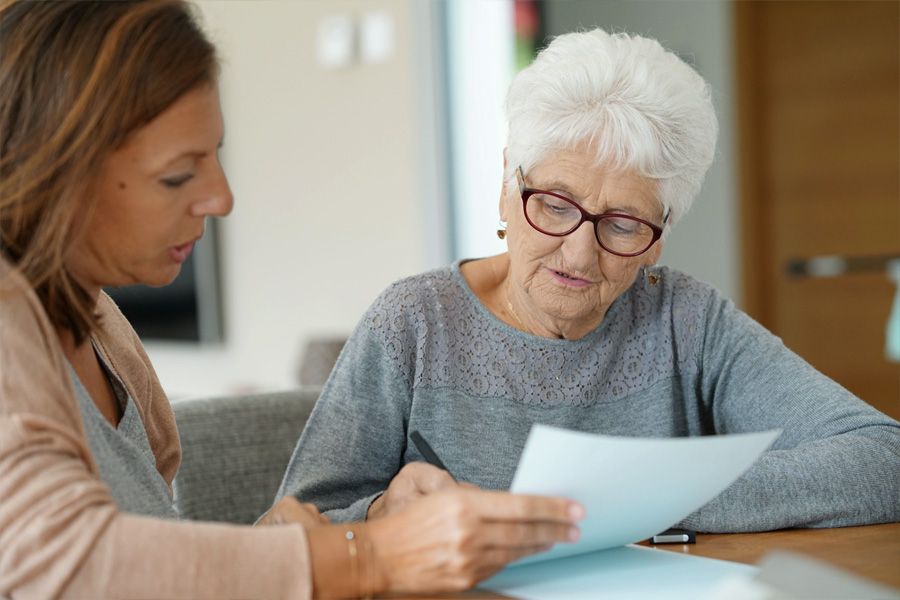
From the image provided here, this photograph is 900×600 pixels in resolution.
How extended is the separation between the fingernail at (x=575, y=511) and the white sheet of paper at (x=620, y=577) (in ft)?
0.25

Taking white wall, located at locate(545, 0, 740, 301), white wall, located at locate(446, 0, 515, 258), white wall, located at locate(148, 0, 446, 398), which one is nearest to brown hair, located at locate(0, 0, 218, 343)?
white wall, located at locate(148, 0, 446, 398)

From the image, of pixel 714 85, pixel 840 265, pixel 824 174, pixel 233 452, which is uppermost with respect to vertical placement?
pixel 714 85

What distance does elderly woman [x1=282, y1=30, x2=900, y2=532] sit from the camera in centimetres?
140

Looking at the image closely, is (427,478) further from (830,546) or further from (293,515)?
(830,546)

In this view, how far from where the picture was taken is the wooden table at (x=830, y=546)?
114cm

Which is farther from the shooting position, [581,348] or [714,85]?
[714,85]

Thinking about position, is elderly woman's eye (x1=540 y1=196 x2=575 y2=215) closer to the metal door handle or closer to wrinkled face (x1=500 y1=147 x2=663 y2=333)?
wrinkled face (x1=500 y1=147 x2=663 y2=333)

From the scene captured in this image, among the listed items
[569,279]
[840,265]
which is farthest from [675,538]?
[840,265]

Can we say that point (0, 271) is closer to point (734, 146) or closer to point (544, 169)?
point (544, 169)

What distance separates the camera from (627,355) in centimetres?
158

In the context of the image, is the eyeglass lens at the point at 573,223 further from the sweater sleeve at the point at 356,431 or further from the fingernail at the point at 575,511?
the fingernail at the point at 575,511

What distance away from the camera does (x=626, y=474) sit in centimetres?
98

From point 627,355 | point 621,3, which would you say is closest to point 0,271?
point 627,355

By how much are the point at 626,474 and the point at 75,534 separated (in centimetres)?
46
